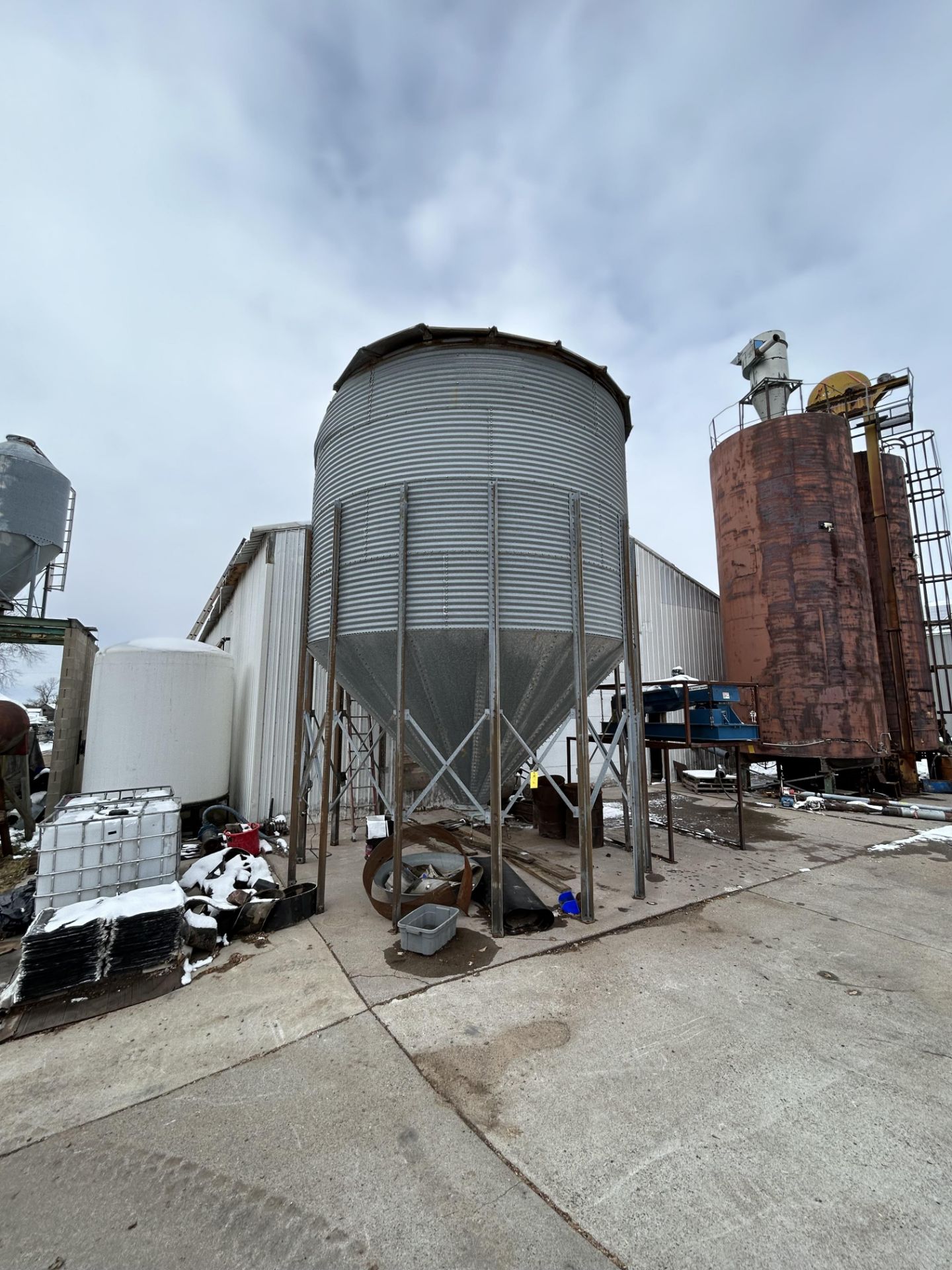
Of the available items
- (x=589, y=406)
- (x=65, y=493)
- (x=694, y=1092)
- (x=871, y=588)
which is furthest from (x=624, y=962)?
(x=65, y=493)

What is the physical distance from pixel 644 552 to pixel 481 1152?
52.5ft

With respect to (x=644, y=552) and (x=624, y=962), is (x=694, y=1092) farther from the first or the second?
(x=644, y=552)

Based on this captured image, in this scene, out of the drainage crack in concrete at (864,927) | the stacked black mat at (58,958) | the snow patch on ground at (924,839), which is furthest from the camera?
the snow patch on ground at (924,839)

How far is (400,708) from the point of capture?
19.1 ft

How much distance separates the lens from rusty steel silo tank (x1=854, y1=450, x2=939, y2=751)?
15562 millimetres

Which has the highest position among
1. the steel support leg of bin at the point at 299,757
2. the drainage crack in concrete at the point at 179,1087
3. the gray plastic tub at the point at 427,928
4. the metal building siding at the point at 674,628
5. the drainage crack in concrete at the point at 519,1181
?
the metal building siding at the point at 674,628

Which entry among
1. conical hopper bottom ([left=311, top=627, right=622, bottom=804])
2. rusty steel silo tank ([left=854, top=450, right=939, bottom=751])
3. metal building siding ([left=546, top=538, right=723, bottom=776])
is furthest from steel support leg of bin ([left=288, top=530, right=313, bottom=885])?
rusty steel silo tank ([left=854, top=450, right=939, bottom=751])

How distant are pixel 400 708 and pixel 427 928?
2.22 metres

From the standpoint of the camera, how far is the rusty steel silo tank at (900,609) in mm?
15562

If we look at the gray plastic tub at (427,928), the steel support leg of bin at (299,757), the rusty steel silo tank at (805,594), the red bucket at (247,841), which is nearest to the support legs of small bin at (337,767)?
the steel support leg of bin at (299,757)

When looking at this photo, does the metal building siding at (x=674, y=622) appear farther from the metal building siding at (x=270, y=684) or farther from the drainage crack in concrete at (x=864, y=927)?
the metal building siding at (x=270, y=684)

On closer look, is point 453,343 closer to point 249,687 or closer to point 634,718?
point 634,718

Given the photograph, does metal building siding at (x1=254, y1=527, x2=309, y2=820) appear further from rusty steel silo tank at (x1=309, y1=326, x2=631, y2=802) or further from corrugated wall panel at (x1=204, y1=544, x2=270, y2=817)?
rusty steel silo tank at (x1=309, y1=326, x2=631, y2=802)

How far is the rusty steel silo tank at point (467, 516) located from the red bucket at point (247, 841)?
11.2ft
